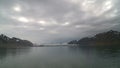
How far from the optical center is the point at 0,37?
625 feet

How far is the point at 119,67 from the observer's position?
2452 cm

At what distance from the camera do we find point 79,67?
26625 mm

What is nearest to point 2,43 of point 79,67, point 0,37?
point 0,37

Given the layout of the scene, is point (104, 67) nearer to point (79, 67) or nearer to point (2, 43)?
point (79, 67)

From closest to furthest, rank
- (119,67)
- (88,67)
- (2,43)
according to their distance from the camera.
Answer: (119,67), (88,67), (2,43)

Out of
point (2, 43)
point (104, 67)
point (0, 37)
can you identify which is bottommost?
point (104, 67)

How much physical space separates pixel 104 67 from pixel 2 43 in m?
199

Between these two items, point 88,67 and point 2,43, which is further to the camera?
point 2,43

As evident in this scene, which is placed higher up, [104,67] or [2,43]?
[2,43]

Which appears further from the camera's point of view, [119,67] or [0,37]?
[0,37]

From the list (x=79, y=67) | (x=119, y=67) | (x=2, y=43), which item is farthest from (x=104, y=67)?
(x=2, y=43)

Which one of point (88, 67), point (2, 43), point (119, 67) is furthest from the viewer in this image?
point (2, 43)

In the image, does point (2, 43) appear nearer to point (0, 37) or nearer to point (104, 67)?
point (0, 37)

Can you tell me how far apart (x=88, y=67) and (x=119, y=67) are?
760cm
